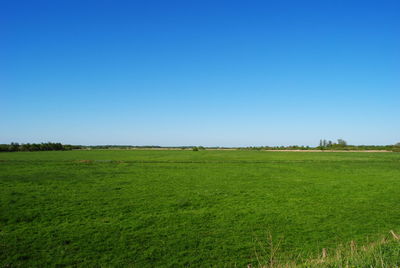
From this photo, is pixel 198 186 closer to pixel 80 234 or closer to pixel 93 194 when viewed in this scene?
pixel 93 194

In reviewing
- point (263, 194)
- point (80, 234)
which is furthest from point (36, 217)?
point (263, 194)

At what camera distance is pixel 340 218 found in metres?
10.5

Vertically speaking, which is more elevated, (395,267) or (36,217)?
(395,267)

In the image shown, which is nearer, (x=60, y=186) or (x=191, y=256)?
(x=191, y=256)

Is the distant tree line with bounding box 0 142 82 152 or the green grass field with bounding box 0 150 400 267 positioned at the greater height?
the distant tree line with bounding box 0 142 82 152

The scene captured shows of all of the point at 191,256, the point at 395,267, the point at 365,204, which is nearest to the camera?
the point at 395,267

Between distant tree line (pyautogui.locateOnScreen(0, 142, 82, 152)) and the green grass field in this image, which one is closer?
the green grass field

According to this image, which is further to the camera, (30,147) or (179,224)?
(30,147)

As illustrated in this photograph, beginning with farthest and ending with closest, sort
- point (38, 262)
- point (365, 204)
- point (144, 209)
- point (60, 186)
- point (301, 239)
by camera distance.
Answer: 1. point (60, 186)
2. point (365, 204)
3. point (144, 209)
4. point (301, 239)
5. point (38, 262)

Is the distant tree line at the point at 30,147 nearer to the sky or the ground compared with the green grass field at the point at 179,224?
nearer to the sky

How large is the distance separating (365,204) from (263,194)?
5360 millimetres

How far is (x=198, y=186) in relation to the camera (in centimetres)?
1836

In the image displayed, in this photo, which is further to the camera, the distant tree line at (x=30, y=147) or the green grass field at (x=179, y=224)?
the distant tree line at (x=30, y=147)

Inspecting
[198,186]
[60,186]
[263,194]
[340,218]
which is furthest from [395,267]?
[60,186]
